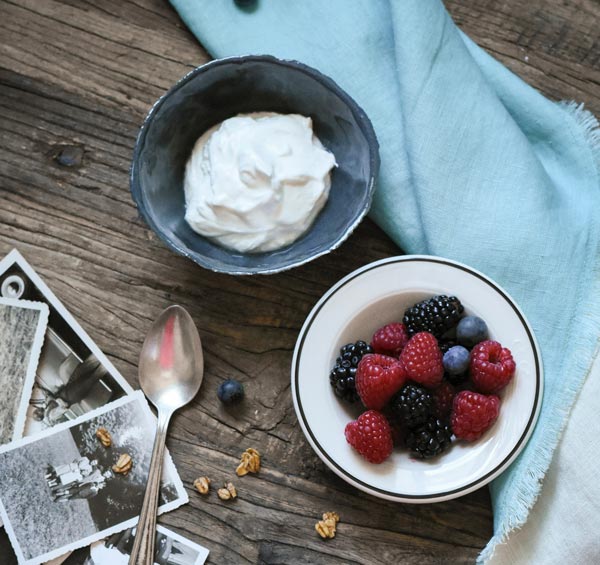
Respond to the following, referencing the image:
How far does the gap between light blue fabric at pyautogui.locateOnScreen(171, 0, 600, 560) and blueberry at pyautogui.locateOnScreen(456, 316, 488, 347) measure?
11 cm

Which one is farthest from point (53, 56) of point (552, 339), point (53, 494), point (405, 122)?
point (552, 339)

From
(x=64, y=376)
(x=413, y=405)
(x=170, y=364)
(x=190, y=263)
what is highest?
(x=413, y=405)

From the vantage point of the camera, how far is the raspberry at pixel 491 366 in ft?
3.91

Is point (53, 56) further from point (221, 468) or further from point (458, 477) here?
point (458, 477)

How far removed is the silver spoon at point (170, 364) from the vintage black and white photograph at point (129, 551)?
4.1 inches

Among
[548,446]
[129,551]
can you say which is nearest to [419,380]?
[548,446]

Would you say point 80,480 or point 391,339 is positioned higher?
point 391,339

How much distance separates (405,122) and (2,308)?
0.81 metres

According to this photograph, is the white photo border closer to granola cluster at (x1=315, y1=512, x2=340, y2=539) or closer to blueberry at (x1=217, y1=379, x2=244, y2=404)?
blueberry at (x1=217, y1=379, x2=244, y2=404)

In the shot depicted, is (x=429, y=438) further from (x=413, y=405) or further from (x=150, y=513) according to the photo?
(x=150, y=513)

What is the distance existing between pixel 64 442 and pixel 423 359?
68 centimetres

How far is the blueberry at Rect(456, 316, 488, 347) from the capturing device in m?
1.23

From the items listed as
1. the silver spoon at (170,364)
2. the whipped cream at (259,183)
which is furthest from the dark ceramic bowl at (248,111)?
the silver spoon at (170,364)

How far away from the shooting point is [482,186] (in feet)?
4.29
